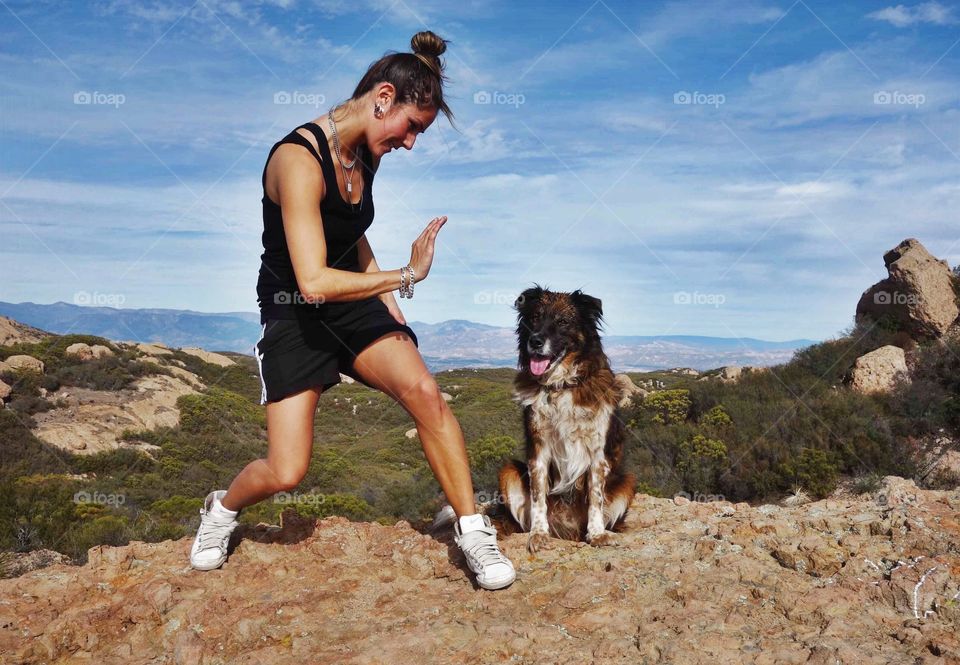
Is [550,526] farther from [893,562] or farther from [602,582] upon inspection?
[893,562]

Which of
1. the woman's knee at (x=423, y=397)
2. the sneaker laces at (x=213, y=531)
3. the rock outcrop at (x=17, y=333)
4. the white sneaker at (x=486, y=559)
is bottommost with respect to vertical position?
the white sneaker at (x=486, y=559)

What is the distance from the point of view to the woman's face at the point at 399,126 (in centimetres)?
346

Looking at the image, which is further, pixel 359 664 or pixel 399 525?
pixel 399 525

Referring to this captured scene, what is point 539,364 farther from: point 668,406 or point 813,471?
point 668,406

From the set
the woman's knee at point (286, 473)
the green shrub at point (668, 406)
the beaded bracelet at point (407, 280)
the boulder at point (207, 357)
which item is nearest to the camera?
the beaded bracelet at point (407, 280)

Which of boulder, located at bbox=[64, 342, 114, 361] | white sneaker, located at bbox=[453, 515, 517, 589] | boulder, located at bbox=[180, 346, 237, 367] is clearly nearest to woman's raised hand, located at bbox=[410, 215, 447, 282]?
white sneaker, located at bbox=[453, 515, 517, 589]

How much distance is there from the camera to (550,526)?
16.3 feet

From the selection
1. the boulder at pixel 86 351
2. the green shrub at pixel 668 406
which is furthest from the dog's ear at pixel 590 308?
the boulder at pixel 86 351

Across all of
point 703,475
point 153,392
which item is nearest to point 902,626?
point 703,475

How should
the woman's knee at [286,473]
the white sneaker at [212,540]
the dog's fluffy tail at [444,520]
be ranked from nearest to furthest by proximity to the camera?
the woman's knee at [286,473], the white sneaker at [212,540], the dog's fluffy tail at [444,520]

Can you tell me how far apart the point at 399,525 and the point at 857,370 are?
13394 millimetres

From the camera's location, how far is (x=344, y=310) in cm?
384

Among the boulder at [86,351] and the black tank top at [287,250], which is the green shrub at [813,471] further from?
the boulder at [86,351]

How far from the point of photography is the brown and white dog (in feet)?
15.9
